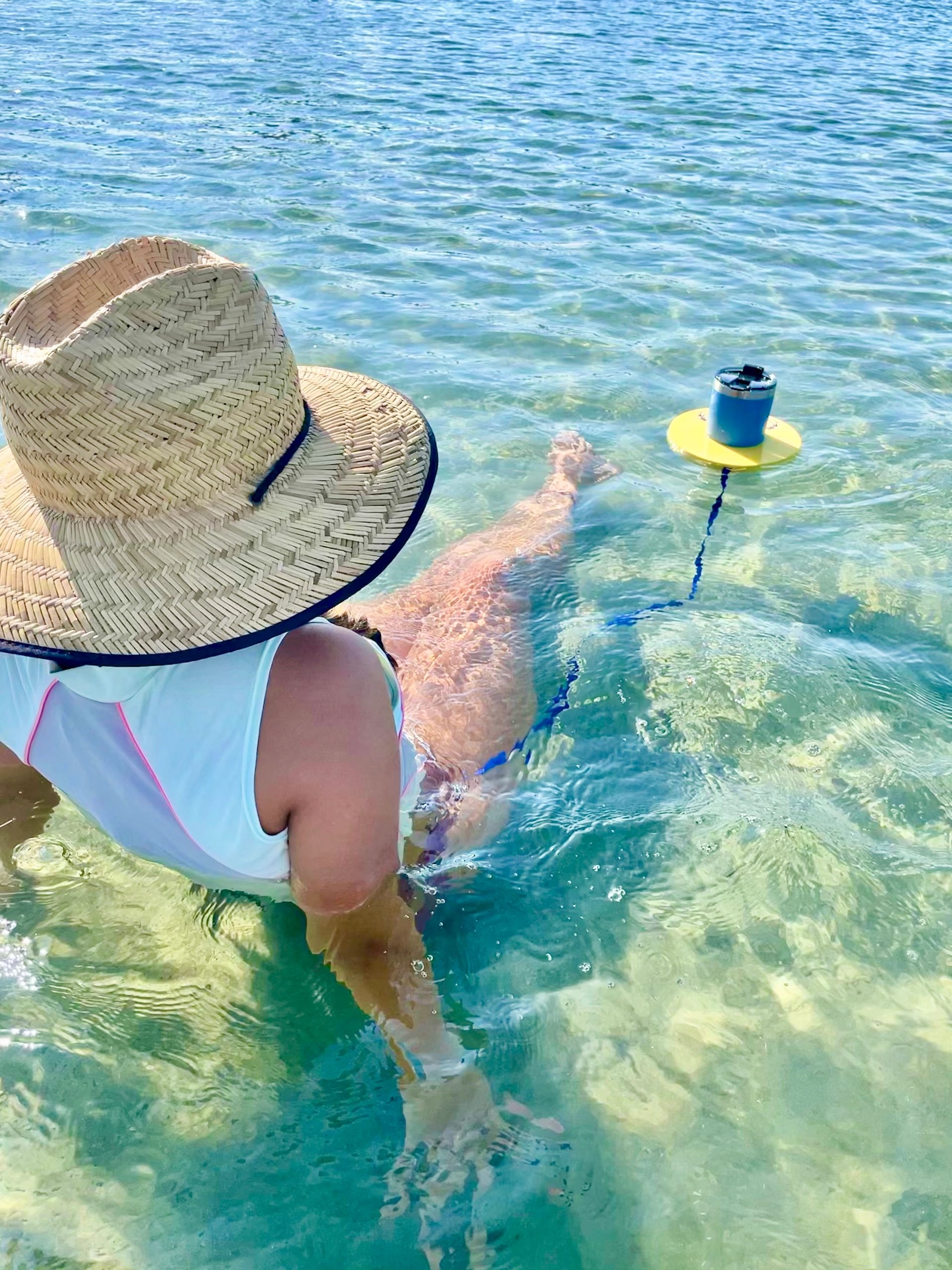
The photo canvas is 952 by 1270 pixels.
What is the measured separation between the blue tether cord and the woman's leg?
25 millimetres

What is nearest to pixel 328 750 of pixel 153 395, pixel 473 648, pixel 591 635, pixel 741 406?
pixel 153 395

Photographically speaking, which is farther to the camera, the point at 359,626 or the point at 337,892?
the point at 359,626

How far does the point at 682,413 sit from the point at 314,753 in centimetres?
371

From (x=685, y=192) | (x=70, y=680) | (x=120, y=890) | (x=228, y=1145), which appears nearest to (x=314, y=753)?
(x=70, y=680)

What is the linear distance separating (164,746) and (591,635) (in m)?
2.07

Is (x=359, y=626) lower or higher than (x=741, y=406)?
higher

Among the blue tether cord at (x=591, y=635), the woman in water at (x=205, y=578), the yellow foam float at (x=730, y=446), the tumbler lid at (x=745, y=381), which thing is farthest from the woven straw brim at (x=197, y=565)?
the yellow foam float at (x=730, y=446)

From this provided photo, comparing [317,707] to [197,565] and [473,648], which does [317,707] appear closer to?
[197,565]

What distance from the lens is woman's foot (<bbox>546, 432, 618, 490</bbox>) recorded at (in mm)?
4402

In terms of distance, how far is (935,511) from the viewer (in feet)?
14.0

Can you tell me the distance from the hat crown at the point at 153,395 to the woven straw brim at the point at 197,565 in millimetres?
43

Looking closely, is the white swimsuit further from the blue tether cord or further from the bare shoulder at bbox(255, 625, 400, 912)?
the blue tether cord

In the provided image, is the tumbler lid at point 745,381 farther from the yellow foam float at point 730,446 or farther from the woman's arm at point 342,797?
the woman's arm at point 342,797

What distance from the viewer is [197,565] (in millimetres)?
1619
